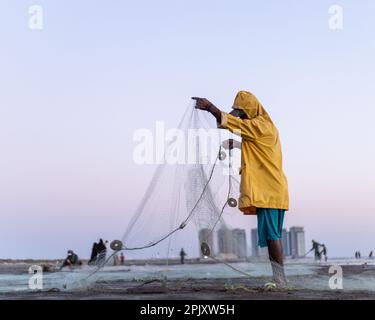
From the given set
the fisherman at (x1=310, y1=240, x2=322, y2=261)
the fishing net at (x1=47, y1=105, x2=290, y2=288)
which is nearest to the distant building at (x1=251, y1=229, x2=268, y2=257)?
the fishing net at (x1=47, y1=105, x2=290, y2=288)

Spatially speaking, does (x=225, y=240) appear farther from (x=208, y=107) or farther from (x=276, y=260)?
(x=208, y=107)

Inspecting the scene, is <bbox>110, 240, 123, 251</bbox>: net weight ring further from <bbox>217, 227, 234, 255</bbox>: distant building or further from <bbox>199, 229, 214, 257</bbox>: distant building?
<bbox>217, 227, 234, 255</bbox>: distant building

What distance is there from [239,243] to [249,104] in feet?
6.47

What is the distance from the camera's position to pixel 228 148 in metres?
9.05

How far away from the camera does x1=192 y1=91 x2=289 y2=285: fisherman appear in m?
8.35

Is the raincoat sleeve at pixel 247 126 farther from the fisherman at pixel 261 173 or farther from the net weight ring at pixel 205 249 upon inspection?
the net weight ring at pixel 205 249

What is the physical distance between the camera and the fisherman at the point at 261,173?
8.35 meters

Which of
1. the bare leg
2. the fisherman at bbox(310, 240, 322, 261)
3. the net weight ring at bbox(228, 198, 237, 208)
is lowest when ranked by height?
the fisherman at bbox(310, 240, 322, 261)

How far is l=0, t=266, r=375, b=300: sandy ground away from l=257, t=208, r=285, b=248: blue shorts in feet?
1.87
